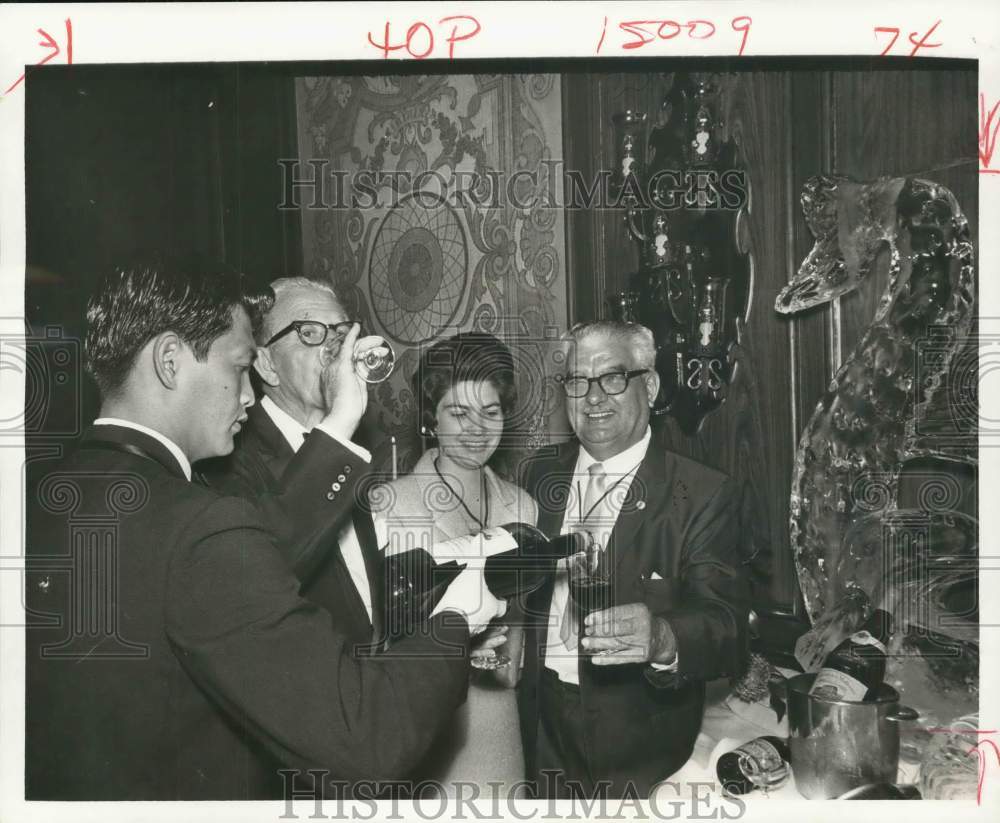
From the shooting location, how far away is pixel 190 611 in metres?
1.85

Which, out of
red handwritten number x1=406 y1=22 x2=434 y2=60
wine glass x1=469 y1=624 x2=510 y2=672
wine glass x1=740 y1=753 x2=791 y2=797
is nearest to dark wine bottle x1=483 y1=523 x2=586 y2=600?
wine glass x1=469 y1=624 x2=510 y2=672

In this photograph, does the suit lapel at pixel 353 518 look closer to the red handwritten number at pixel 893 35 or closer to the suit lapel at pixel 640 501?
the suit lapel at pixel 640 501

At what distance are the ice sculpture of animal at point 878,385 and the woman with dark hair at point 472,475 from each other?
24.5 inches

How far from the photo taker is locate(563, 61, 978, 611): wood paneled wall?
206 centimetres

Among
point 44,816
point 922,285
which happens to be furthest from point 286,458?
point 922,285

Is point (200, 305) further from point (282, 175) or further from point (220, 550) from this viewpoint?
point (220, 550)

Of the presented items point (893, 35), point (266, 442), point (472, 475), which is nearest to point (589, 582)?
point (472, 475)

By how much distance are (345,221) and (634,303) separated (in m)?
0.63

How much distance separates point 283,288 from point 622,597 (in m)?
0.95

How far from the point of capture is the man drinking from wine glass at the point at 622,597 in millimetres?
2037

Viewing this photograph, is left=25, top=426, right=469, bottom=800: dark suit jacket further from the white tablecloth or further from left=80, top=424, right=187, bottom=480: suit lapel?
the white tablecloth

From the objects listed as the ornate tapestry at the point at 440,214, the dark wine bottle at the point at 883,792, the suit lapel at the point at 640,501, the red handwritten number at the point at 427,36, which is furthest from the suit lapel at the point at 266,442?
the dark wine bottle at the point at 883,792

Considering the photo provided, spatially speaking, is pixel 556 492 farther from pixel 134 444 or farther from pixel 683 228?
pixel 134 444

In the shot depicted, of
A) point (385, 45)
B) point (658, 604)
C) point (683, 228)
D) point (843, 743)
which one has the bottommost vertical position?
point (843, 743)
